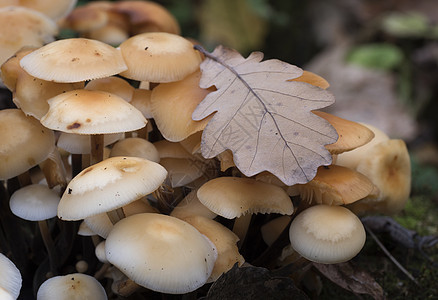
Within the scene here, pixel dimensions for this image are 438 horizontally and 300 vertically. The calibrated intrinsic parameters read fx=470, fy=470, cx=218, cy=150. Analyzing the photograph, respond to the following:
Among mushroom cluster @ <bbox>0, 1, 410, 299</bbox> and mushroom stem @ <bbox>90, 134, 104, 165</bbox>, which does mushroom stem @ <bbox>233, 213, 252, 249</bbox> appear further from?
mushroom stem @ <bbox>90, 134, 104, 165</bbox>

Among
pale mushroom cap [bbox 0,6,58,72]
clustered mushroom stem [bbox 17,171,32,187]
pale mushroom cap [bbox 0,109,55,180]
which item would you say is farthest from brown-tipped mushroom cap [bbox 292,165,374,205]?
pale mushroom cap [bbox 0,6,58,72]

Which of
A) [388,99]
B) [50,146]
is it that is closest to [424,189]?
[50,146]

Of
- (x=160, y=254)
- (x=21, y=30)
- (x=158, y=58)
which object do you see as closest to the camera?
(x=160, y=254)

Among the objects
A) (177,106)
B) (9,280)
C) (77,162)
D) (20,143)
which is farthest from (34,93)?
(9,280)

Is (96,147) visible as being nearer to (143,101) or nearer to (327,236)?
(143,101)

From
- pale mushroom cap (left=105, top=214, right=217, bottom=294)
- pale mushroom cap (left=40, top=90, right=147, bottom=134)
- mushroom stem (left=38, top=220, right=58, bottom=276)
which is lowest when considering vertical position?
mushroom stem (left=38, top=220, right=58, bottom=276)

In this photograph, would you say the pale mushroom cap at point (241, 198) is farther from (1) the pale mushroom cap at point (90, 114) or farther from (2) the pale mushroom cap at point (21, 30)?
(2) the pale mushroom cap at point (21, 30)

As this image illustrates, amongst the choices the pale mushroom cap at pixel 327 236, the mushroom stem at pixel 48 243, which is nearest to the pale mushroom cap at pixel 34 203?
the mushroom stem at pixel 48 243
